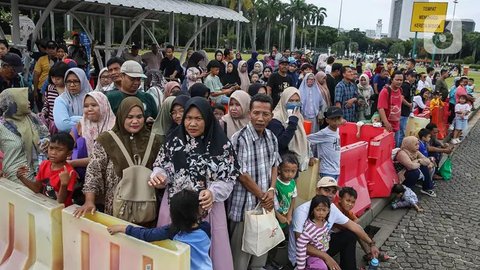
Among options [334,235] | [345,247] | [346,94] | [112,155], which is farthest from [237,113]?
[346,94]

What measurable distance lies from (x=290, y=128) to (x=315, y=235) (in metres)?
1.06

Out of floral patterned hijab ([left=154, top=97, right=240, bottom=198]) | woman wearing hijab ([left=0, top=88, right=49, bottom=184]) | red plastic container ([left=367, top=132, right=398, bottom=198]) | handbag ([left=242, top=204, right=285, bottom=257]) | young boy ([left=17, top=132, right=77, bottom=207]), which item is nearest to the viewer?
floral patterned hijab ([left=154, top=97, right=240, bottom=198])

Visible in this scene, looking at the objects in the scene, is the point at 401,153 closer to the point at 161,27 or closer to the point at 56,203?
the point at 56,203

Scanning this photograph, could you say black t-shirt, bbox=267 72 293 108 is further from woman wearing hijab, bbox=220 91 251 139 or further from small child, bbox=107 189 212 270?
small child, bbox=107 189 212 270

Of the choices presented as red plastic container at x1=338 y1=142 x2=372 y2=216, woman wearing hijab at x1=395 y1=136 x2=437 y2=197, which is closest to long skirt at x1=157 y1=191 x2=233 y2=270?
red plastic container at x1=338 y1=142 x2=372 y2=216

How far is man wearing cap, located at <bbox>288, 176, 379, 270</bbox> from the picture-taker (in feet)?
13.2

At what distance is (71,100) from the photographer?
13.8ft

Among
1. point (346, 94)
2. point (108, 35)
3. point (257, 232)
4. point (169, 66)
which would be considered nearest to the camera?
point (257, 232)

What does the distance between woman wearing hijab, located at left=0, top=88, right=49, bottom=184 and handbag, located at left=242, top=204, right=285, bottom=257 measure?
204cm

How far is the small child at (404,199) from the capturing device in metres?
6.48

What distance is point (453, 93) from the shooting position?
504 inches

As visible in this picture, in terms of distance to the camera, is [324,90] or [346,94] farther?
[324,90]

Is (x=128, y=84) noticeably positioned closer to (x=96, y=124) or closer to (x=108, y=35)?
(x=96, y=124)

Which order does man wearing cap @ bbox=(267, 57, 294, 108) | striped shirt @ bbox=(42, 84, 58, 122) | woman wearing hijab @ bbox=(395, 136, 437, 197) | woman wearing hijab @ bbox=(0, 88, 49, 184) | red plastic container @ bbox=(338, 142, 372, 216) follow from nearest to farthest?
woman wearing hijab @ bbox=(0, 88, 49, 184)
striped shirt @ bbox=(42, 84, 58, 122)
red plastic container @ bbox=(338, 142, 372, 216)
woman wearing hijab @ bbox=(395, 136, 437, 197)
man wearing cap @ bbox=(267, 57, 294, 108)
